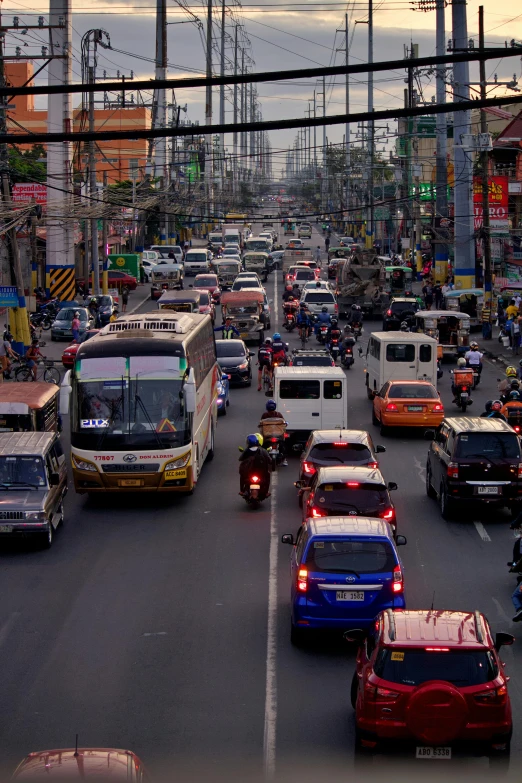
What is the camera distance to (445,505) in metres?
21.2

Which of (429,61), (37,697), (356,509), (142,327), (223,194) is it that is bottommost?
(37,697)

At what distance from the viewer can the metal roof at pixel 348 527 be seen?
45.4 ft

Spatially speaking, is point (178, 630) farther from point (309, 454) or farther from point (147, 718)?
point (309, 454)

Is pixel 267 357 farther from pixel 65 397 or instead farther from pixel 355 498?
pixel 355 498

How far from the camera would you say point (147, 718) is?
471 inches

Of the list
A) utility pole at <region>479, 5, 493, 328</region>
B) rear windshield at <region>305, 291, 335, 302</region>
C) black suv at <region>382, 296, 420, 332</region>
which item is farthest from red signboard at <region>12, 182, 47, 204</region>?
utility pole at <region>479, 5, 493, 328</region>

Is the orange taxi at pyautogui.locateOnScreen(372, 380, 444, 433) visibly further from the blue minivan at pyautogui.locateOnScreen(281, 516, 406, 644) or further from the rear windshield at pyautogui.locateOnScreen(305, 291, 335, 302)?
the rear windshield at pyautogui.locateOnScreen(305, 291, 335, 302)

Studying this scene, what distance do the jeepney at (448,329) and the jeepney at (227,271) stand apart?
30.5m

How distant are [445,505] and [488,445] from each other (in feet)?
4.46

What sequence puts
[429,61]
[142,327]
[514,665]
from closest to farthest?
[429,61]
[514,665]
[142,327]

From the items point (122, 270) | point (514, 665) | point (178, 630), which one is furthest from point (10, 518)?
point (122, 270)

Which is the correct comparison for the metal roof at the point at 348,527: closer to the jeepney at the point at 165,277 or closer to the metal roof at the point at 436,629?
the metal roof at the point at 436,629

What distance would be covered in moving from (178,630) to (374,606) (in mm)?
2839

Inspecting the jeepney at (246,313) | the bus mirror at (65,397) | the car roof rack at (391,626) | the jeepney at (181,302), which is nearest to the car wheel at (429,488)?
the bus mirror at (65,397)
